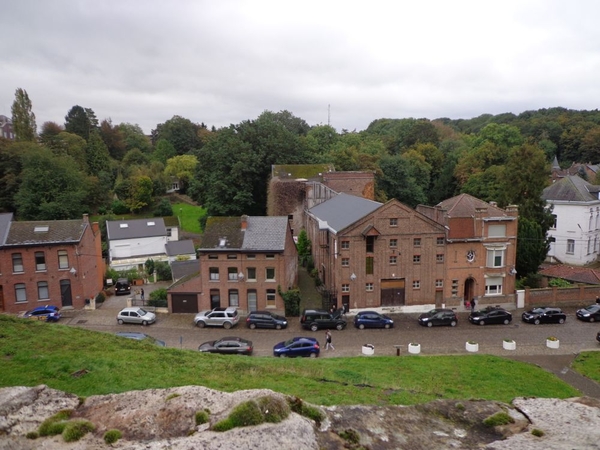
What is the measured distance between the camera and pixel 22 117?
80.0m

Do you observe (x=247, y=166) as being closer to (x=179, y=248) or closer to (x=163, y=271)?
(x=179, y=248)

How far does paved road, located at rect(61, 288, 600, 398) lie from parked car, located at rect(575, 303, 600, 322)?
0.57 m

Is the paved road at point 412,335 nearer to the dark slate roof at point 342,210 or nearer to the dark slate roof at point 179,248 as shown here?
the dark slate roof at point 342,210

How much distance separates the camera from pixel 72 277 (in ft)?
123

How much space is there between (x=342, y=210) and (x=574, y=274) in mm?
22598

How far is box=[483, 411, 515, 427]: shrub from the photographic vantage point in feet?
27.6

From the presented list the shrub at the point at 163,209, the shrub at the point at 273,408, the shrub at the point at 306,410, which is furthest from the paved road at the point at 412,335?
the shrub at the point at 163,209

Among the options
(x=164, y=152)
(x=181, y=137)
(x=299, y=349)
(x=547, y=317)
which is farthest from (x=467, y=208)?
(x=181, y=137)

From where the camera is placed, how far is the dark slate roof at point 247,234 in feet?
120

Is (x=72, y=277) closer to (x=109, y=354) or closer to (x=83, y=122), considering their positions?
(x=109, y=354)

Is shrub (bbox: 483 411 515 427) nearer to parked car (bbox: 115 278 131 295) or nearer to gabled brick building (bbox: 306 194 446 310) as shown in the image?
gabled brick building (bbox: 306 194 446 310)

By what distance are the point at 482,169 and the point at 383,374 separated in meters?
58.2

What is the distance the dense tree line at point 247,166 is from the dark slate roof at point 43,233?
21321 mm

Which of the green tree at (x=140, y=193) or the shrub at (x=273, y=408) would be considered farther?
the green tree at (x=140, y=193)
